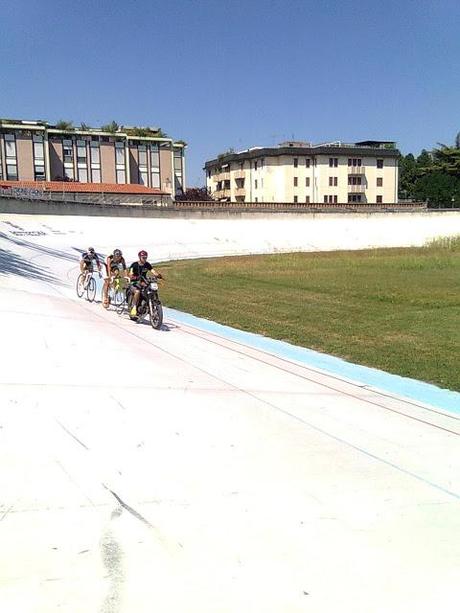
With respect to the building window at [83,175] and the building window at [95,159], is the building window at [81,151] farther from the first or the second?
the building window at [83,175]

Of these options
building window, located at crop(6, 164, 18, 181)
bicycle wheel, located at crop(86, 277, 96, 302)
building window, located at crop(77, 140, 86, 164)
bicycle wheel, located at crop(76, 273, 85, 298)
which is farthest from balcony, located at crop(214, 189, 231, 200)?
bicycle wheel, located at crop(86, 277, 96, 302)

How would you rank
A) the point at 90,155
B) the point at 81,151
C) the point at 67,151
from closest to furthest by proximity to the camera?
the point at 67,151, the point at 81,151, the point at 90,155

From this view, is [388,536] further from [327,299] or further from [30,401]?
[327,299]

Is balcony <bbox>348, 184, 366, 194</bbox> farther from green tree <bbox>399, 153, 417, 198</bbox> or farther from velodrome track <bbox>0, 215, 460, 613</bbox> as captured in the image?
velodrome track <bbox>0, 215, 460, 613</bbox>

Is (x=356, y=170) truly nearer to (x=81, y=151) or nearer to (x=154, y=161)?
(x=154, y=161)

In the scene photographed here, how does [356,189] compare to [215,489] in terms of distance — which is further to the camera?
[356,189]

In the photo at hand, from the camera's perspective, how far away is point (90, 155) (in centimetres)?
8794

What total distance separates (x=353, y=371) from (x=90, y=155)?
85.5 meters

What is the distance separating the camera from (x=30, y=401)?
245 inches

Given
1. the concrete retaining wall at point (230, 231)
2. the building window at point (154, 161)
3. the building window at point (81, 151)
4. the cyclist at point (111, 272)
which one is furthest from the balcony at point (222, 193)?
the cyclist at point (111, 272)

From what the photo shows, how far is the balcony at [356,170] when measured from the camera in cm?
8856

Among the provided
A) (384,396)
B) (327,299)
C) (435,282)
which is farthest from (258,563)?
(435,282)

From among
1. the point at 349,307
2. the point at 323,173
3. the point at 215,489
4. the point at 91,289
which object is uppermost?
the point at 323,173

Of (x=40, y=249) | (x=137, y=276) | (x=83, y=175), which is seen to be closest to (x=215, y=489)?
(x=137, y=276)
